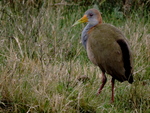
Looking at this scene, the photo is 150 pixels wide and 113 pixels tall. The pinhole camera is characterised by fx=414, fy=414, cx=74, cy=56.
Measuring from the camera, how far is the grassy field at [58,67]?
416 cm

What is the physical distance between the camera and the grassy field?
4.16 meters

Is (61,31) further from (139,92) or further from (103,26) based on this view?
(139,92)

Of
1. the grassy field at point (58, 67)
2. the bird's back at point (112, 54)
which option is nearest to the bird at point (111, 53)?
the bird's back at point (112, 54)

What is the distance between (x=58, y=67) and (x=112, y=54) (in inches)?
33.0

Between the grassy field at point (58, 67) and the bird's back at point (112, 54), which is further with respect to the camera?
the bird's back at point (112, 54)

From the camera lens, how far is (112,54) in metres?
4.55

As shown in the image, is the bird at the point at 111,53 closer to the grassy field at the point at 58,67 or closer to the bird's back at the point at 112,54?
the bird's back at the point at 112,54

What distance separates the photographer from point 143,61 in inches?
229

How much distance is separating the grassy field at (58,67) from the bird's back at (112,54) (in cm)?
24

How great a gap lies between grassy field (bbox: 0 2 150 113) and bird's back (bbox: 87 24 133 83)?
0.24 m

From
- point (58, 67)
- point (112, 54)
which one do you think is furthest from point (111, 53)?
point (58, 67)

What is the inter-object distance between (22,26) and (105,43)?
187 centimetres

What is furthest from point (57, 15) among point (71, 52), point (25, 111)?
point (25, 111)

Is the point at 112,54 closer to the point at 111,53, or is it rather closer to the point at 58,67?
the point at 111,53
